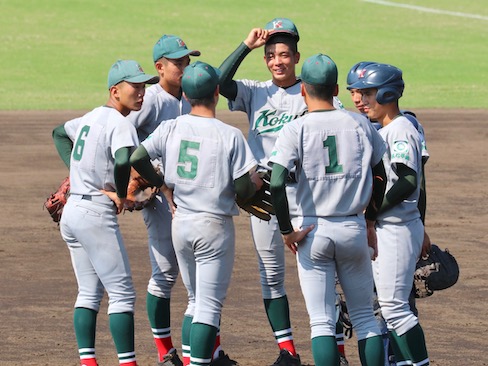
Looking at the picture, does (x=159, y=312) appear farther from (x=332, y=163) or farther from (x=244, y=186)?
(x=332, y=163)

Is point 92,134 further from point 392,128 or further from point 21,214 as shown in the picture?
point 21,214

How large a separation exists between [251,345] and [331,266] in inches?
80.7

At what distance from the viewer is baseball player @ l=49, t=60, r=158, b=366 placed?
22.7ft

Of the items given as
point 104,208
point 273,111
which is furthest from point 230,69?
point 104,208

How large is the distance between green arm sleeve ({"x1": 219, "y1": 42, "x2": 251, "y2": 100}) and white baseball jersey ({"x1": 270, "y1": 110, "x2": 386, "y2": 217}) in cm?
145

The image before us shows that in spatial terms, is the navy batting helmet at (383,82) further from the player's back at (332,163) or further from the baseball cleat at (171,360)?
the baseball cleat at (171,360)

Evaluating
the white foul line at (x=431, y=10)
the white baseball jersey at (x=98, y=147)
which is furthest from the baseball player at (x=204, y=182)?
the white foul line at (x=431, y=10)

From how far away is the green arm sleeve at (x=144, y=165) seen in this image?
6.70 metres

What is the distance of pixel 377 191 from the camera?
6.62 m

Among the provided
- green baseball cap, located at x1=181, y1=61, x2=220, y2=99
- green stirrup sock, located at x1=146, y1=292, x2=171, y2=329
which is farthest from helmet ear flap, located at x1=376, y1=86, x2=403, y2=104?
green stirrup sock, located at x1=146, y1=292, x2=171, y2=329

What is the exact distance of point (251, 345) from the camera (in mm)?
8227

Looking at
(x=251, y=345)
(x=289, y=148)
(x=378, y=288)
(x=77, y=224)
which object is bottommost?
(x=251, y=345)

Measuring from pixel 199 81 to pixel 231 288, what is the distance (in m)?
3.84

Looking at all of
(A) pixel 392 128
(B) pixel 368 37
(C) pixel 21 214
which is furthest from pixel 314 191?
(B) pixel 368 37
